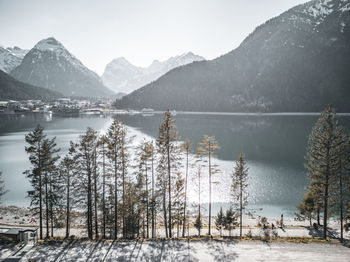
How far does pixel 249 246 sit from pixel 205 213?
23780 mm

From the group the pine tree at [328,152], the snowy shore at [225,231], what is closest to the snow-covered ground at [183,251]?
the snowy shore at [225,231]

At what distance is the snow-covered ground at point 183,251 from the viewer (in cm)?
2280

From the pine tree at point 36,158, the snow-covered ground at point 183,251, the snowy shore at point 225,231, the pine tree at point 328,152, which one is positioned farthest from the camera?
the snowy shore at point 225,231

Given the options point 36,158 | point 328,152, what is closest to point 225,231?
point 328,152

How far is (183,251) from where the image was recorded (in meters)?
24.1

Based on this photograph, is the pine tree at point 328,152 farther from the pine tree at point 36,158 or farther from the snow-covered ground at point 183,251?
the pine tree at point 36,158

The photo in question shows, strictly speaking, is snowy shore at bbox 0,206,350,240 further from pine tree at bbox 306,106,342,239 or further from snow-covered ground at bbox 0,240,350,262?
pine tree at bbox 306,106,342,239

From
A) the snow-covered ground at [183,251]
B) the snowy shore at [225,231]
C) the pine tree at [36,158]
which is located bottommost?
the snowy shore at [225,231]

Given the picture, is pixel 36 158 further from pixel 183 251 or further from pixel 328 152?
pixel 328 152

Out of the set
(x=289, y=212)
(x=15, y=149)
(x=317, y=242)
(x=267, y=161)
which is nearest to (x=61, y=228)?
(x=317, y=242)

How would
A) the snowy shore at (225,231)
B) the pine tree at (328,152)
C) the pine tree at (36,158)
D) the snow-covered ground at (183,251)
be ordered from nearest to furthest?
the snow-covered ground at (183,251) < the pine tree at (36,158) < the pine tree at (328,152) < the snowy shore at (225,231)

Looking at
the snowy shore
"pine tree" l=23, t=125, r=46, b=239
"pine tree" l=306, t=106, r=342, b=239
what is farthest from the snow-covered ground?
"pine tree" l=306, t=106, r=342, b=239

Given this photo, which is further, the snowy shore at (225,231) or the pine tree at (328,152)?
the snowy shore at (225,231)

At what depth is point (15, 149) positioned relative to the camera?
4195 inches
